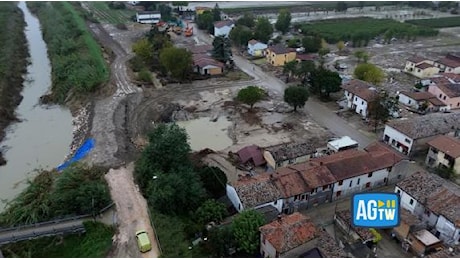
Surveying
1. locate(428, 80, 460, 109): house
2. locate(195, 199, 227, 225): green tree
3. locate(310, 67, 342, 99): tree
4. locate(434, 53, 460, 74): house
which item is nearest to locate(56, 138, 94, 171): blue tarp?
locate(195, 199, 227, 225): green tree

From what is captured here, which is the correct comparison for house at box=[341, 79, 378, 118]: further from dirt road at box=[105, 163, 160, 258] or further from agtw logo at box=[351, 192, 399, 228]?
agtw logo at box=[351, 192, 399, 228]

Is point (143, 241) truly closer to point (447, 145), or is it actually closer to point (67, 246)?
point (67, 246)

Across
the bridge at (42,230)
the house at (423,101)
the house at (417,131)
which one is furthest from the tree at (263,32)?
the bridge at (42,230)

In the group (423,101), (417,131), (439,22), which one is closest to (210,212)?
(417,131)

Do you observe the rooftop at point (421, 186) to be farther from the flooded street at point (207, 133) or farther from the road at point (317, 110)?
the flooded street at point (207, 133)

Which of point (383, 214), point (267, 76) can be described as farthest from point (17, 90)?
point (383, 214)

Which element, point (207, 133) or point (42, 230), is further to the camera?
point (207, 133)

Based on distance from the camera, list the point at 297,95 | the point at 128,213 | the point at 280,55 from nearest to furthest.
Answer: the point at 128,213
the point at 297,95
the point at 280,55
